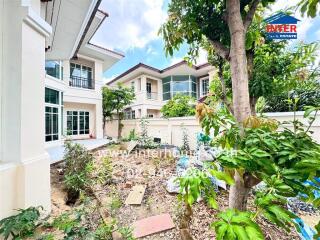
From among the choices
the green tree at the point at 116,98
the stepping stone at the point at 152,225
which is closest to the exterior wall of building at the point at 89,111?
the green tree at the point at 116,98

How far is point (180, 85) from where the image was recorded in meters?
17.5

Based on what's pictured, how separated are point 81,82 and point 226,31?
521 inches

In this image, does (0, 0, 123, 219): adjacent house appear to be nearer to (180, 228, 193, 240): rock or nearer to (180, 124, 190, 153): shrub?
(180, 228, 193, 240): rock

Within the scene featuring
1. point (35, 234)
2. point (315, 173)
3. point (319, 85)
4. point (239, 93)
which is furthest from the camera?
point (319, 85)

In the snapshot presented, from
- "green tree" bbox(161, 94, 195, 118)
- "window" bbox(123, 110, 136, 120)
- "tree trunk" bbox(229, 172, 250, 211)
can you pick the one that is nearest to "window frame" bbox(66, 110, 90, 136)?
"window" bbox(123, 110, 136, 120)

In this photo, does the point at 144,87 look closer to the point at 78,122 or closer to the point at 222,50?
the point at 78,122

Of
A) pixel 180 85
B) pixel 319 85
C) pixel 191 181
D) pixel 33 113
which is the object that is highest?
pixel 180 85

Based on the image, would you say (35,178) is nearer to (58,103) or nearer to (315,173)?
(315,173)

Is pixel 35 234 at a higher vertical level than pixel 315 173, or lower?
lower

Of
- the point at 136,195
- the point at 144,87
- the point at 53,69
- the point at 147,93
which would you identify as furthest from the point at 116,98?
the point at 136,195

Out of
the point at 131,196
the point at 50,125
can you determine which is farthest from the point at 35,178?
the point at 50,125

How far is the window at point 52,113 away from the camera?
8.69m

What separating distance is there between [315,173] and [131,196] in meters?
3.07

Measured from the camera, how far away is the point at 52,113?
9.09 meters
